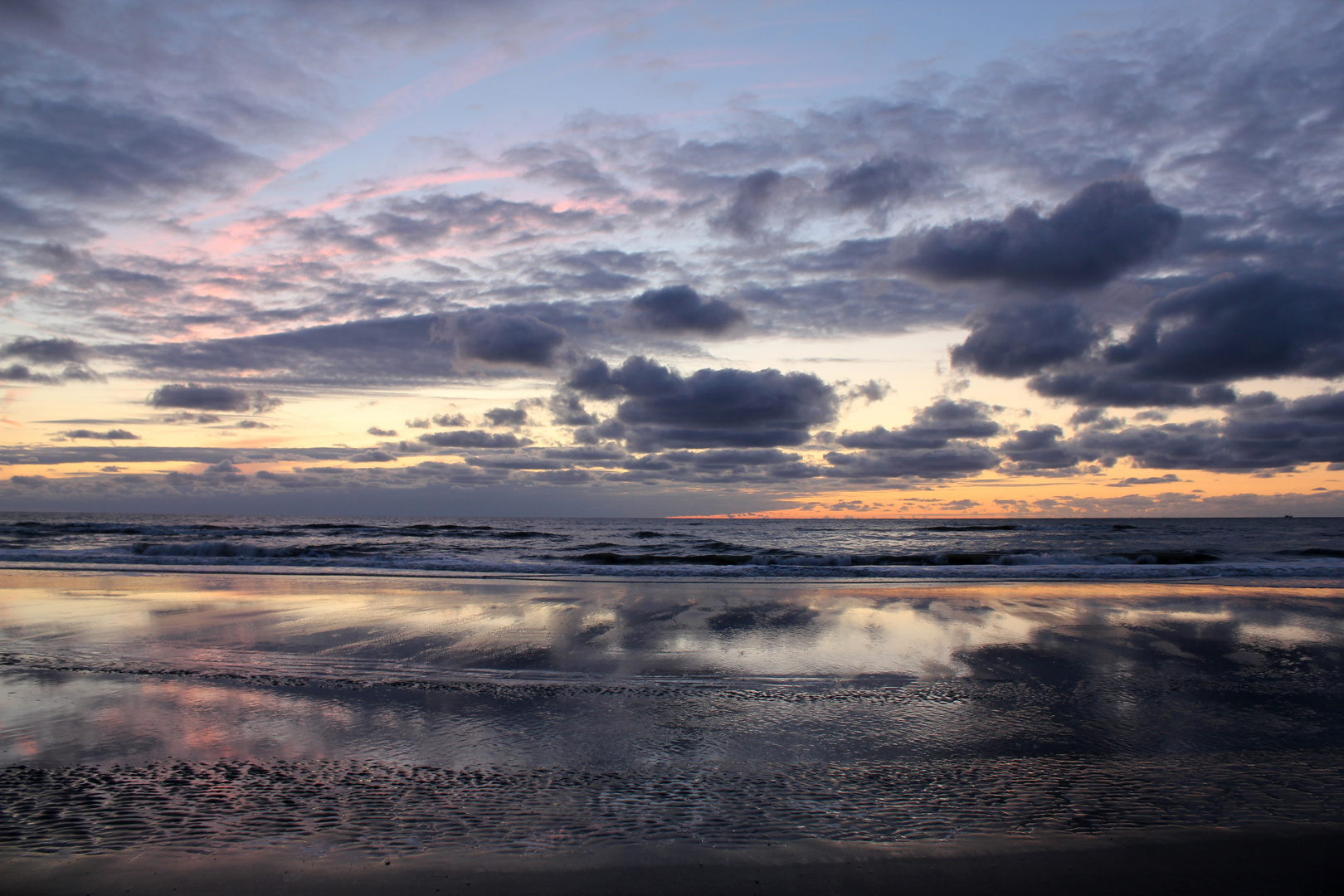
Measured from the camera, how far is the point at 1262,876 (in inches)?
141

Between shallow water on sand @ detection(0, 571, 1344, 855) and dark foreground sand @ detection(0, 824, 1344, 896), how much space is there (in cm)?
18

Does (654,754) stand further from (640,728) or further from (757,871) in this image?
(757,871)

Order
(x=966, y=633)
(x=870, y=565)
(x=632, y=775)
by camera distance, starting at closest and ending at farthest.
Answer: (x=632, y=775) → (x=966, y=633) → (x=870, y=565)

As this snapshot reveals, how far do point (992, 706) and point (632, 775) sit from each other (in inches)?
153

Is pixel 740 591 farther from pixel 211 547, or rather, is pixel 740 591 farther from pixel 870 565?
pixel 211 547

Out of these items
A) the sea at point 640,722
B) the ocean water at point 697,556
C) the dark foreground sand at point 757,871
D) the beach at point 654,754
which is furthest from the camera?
the ocean water at point 697,556

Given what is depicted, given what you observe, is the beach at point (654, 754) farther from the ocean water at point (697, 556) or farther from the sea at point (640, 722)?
the ocean water at point (697, 556)

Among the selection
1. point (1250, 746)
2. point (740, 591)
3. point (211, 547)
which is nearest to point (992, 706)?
point (1250, 746)

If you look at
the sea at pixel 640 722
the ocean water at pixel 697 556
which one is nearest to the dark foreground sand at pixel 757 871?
the sea at pixel 640 722

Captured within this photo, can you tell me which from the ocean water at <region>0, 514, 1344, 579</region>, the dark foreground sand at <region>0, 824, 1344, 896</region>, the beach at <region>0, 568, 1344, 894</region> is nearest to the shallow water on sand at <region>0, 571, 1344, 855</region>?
the beach at <region>0, 568, 1344, 894</region>

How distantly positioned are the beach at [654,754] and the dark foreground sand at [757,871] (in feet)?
0.06

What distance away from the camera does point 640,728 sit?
5.77 m

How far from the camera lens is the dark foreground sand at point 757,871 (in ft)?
11.2

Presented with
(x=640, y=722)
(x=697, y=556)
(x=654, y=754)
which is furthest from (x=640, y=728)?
(x=697, y=556)
